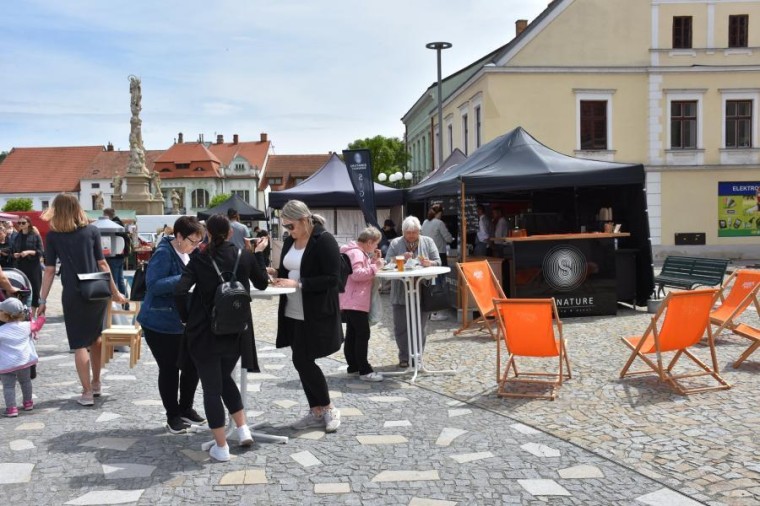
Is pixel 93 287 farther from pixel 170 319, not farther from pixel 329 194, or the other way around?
pixel 329 194

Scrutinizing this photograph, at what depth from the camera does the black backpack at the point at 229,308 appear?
15.3ft

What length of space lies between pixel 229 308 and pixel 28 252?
24.0 feet

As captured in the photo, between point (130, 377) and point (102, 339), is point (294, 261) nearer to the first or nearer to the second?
point (102, 339)

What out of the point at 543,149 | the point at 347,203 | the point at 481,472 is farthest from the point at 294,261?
the point at 347,203

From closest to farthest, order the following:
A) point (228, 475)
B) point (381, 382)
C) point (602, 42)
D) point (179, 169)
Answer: point (228, 475)
point (381, 382)
point (602, 42)
point (179, 169)

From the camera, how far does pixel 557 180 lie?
11.1 metres

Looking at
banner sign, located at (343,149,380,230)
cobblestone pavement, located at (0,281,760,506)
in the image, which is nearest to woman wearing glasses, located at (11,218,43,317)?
cobblestone pavement, located at (0,281,760,506)

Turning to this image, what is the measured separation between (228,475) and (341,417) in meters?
1.50

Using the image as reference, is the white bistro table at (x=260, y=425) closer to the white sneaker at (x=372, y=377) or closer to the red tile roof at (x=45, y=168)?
the white sneaker at (x=372, y=377)

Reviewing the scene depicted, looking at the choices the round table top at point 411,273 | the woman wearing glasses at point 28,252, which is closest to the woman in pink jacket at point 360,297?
the round table top at point 411,273

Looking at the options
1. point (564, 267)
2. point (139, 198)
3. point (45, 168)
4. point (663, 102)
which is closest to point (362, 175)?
point (564, 267)

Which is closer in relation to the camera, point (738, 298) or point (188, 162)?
point (738, 298)

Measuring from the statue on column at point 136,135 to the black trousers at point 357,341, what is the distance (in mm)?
30515

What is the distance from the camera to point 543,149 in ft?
40.5
